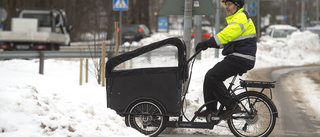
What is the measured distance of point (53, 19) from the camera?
28.4m

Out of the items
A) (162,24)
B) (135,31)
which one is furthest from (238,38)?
(162,24)

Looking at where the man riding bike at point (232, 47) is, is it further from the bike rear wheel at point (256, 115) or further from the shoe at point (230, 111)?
the bike rear wheel at point (256, 115)

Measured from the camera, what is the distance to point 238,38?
6.59 meters

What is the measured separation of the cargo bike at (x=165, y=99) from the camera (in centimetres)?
682

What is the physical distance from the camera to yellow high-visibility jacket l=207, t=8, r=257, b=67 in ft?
21.4

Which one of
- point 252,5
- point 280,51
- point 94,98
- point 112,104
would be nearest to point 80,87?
point 94,98

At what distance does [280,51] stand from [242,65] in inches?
774

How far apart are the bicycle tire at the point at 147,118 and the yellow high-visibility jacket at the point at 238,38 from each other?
1053mm

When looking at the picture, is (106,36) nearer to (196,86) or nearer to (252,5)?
(196,86)

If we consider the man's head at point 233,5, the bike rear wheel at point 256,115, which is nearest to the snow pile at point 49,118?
the bike rear wheel at point 256,115

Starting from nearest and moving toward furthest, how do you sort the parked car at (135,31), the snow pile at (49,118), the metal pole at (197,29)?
the snow pile at (49,118) < the metal pole at (197,29) < the parked car at (135,31)

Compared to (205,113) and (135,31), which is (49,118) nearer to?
(205,113)

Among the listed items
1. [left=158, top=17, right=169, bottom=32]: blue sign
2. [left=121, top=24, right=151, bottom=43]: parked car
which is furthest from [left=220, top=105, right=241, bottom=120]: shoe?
[left=158, top=17, right=169, bottom=32]: blue sign

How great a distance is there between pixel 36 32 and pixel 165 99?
18210 mm
